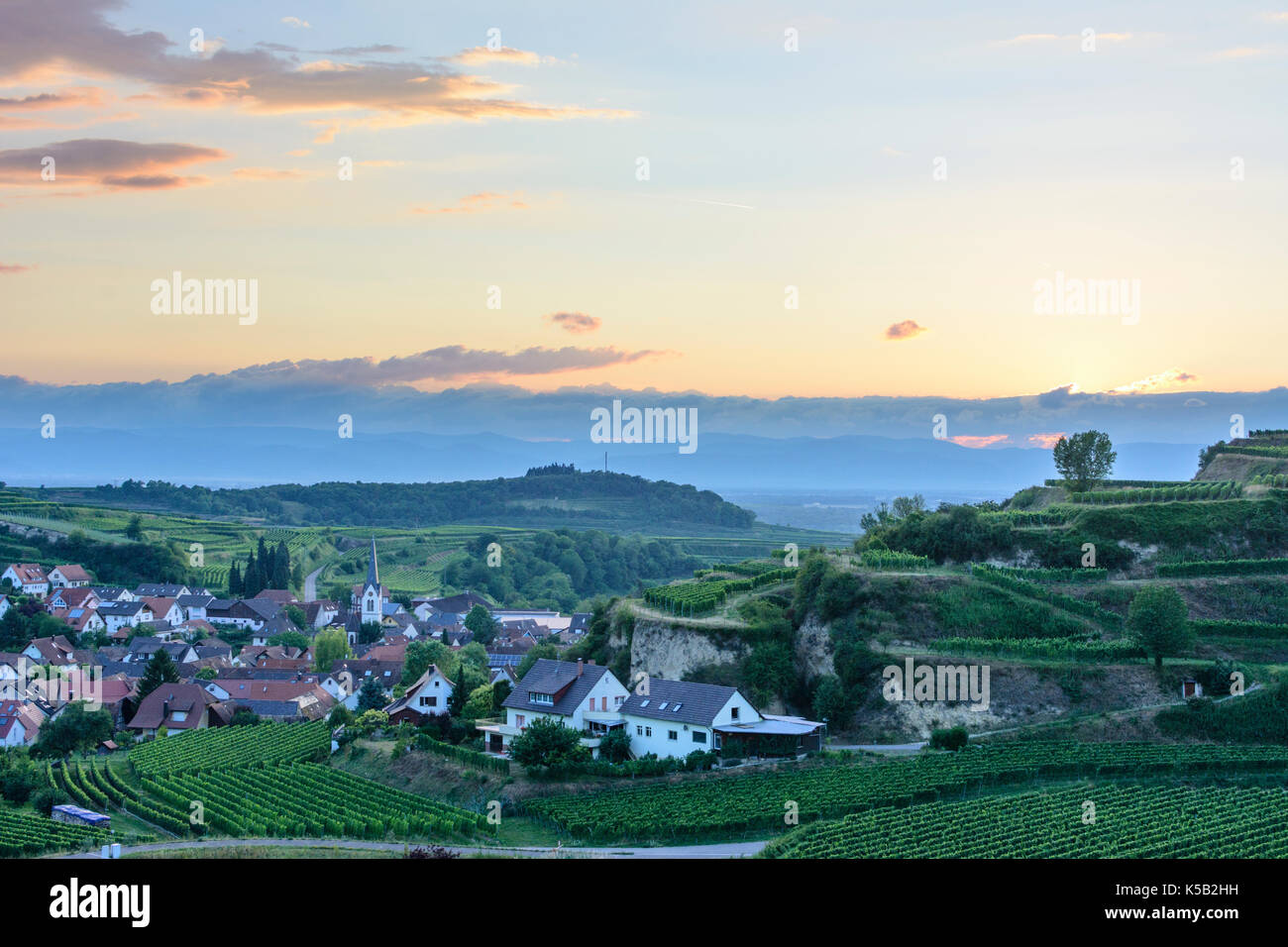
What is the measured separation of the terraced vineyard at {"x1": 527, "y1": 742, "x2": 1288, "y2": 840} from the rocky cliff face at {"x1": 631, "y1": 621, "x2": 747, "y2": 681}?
32.9ft

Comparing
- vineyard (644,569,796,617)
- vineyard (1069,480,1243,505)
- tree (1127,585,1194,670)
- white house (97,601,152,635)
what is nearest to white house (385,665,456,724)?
vineyard (644,569,796,617)

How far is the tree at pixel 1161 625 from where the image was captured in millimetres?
46094

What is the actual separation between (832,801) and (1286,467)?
139ft

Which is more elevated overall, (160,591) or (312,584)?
(160,591)

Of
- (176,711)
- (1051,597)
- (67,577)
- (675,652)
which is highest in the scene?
(1051,597)

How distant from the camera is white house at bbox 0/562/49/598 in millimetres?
119688

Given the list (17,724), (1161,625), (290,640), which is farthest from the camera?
(290,640)

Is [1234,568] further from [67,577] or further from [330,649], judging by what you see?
[67,577]

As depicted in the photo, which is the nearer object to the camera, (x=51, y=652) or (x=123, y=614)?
(x=51, y=652)

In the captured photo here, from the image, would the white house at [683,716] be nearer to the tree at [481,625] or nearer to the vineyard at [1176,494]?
the vineyard at [1176,494]

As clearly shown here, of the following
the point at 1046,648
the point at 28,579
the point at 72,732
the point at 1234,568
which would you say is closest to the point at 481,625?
the point at 72,732

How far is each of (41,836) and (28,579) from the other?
289 feet

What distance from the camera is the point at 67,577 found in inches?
4938

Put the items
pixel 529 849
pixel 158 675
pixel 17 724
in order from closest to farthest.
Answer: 1. pixel 529 849
2. pixel 17 724
3. pixel 158 675
